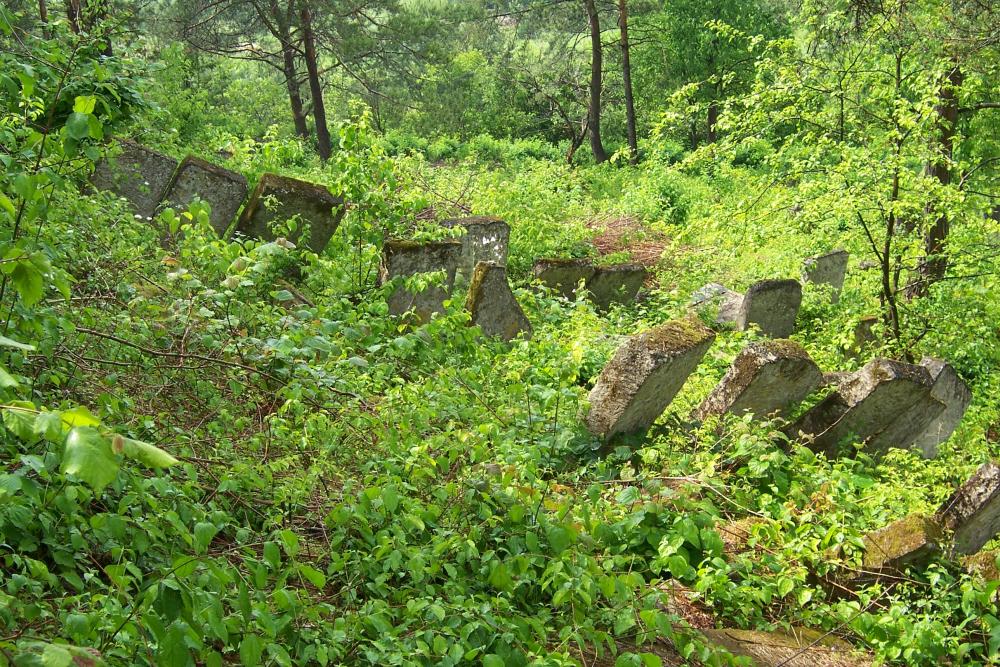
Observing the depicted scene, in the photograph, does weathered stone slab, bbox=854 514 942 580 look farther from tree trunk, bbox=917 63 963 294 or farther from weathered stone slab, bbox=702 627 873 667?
tree trunk, bbox=917 63 963 294

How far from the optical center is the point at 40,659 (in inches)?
70.4

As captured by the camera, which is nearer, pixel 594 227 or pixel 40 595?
pixel 40 595

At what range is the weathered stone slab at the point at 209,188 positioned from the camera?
25.2ft

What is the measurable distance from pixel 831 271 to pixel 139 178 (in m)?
8.57

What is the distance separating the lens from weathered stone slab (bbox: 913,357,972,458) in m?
7.83

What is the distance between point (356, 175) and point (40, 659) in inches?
238

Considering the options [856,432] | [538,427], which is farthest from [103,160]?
[856,432]

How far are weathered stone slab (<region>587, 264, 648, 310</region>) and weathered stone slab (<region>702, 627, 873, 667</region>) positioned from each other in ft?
18.6

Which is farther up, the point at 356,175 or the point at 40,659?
the point at 356,175

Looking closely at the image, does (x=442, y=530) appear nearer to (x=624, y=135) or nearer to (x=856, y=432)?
(x=856, y=432)

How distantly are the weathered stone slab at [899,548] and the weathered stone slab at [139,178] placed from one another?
19.9ft

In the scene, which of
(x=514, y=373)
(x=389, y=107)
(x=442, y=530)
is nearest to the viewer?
(x=442, y=530)

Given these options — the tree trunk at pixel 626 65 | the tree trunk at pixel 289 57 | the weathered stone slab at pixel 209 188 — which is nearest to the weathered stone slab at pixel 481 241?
the weathered stone slab at pixel 209 188

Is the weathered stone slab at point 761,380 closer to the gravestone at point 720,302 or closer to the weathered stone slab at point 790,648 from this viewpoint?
the weathered stone slab at point 790,648
